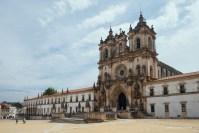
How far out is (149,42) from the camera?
55.1 meters

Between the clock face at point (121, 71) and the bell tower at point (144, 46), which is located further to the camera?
the clock face at point (121, 71)

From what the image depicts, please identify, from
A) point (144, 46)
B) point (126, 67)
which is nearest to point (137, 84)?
point (126, 67)

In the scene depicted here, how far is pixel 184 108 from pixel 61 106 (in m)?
42.8

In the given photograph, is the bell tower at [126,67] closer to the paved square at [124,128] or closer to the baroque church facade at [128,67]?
the baroque church facade at [128,67]

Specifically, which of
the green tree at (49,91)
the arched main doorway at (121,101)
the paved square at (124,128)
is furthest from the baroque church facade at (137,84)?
the green tree at (49,91)

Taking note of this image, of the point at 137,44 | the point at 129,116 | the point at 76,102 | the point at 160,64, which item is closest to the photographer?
the point at 129,116

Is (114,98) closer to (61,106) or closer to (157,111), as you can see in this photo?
(157,111)

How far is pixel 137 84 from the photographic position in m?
51.2

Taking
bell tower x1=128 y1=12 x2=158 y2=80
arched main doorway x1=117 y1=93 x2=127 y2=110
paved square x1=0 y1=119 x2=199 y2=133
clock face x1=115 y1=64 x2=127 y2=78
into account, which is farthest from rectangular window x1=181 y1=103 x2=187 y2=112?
clock face x1=115 y1=64 x2=127 y2=78

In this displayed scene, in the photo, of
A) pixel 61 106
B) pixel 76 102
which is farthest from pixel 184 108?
pixel 61 106

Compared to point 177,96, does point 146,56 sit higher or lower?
higher

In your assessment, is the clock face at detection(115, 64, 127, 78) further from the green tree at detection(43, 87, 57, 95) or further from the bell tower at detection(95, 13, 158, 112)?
the green tree at detection(43, 87, 57, 95)

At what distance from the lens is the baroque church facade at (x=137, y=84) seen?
4259 cm

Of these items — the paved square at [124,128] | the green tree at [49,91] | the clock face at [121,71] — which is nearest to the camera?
the paved square at [124,128]
